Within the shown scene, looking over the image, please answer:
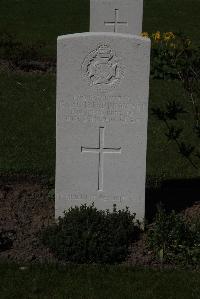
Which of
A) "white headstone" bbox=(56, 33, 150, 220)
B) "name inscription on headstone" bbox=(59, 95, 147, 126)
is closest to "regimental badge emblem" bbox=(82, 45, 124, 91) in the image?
"white headstone" bbox=(56, 33, 150, 220)

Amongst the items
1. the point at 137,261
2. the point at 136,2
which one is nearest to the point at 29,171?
the point at 137,261

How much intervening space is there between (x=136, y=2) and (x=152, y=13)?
339 inches

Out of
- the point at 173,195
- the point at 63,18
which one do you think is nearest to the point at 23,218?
the point at 173,195

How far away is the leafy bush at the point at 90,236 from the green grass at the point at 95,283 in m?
0.17

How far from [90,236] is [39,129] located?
4691 mm

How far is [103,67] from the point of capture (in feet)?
20.7

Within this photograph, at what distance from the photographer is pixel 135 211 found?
6.69m

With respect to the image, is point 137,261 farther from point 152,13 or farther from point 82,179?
point 152,13

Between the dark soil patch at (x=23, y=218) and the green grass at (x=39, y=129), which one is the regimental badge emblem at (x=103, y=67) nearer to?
the dark soil patch at (x=23, y=218)

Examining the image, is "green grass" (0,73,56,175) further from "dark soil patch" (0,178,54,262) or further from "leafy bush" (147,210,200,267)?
"leafy bush" (147,210,200,267)

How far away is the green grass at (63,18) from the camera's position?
59.4 feet

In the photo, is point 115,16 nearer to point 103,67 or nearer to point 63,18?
point 103,67

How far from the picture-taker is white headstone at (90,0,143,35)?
12.9 metres

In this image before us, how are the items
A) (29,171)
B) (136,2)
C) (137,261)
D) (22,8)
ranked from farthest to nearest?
1. (22,8)
2. (136,2)
3. (29,171)
4. (137,261)
